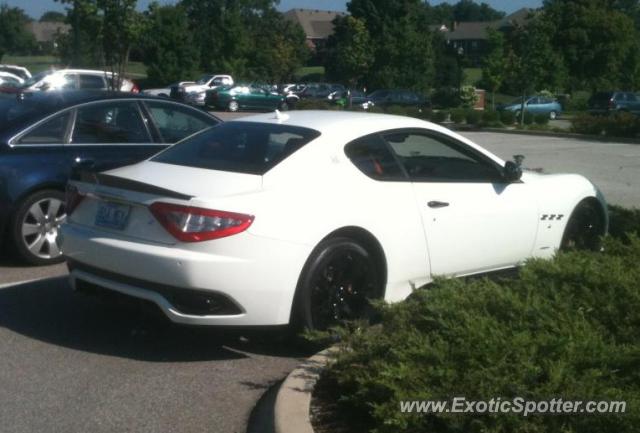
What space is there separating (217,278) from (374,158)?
157cm

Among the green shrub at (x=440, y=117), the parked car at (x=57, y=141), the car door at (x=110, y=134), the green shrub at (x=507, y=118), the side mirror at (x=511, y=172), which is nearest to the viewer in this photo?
the side mirror at (x=511, y=172)

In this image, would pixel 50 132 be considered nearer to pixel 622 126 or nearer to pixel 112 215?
pixel 112 215

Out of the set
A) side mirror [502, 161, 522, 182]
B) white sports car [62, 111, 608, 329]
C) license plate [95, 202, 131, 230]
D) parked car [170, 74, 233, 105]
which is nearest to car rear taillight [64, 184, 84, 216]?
white sports car [62, 111, 608, 329]

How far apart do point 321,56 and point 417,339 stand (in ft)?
320

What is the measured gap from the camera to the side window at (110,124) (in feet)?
28.7

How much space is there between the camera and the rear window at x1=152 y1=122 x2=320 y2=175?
20.4 feet

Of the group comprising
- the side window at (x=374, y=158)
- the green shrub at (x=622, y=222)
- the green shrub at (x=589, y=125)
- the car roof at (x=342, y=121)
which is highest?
the car roof at (x=342, y=121)

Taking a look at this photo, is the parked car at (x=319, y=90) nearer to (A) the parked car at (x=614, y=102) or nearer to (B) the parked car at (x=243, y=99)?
(B) the parked car at (x=243, y=99)

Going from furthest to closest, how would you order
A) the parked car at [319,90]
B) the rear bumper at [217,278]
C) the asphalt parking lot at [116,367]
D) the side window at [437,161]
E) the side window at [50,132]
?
the parked car at [319,90]
the side window at [50,132]
the side window at [437,161]
the rear bumper at [217,278]
the asphalt parking lot at [116,367]

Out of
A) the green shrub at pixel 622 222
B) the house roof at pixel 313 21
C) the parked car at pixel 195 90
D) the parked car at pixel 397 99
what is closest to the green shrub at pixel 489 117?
the parked car at pixel 397 99

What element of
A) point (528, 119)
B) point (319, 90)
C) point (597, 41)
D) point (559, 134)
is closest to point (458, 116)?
point (528, 119)

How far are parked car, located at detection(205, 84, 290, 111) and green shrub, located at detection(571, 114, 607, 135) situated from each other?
60.3 feet

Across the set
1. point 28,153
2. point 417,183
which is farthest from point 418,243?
point 28,153

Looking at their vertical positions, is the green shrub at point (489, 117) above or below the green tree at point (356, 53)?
below
